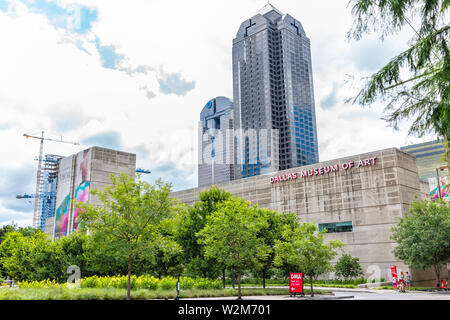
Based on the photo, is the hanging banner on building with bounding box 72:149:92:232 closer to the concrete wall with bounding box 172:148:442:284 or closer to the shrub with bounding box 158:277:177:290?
the concrete wall with bounding box 172:148:442:284

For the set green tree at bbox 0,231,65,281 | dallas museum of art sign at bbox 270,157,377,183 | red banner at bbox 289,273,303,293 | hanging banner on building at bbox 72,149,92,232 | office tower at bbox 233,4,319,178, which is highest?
office tower at bbox 233,4,319,178

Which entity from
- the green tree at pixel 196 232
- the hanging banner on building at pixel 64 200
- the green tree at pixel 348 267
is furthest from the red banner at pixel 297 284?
the hanging banner on building at pixel 64 200

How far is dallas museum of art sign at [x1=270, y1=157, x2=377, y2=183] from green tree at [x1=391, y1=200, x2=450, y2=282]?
41.9ft

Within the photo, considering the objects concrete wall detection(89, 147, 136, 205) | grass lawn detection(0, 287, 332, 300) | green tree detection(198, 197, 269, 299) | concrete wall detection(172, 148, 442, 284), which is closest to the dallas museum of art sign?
concrete wall detection(172, 148, 442, 284)

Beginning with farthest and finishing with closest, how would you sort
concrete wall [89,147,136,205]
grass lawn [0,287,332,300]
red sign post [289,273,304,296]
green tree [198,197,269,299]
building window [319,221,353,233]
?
1. concrete wall [89,147,136,205]
2. building window [319,221,353,233]
3. red sign post [289,273,304,296]
4. green tree [198,197,269,299]
5. grass lawn [0,287,332,300]

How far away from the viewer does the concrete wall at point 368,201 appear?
48969mm

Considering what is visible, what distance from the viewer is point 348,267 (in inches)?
1877

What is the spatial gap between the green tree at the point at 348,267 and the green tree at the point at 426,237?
818 centimetres

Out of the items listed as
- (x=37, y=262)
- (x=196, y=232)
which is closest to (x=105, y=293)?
(x=196, y=232)

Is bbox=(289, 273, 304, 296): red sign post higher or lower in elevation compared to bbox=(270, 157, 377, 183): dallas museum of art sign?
lower

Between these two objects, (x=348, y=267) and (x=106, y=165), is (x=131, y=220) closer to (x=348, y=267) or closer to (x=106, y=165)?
(x=348, y=267)

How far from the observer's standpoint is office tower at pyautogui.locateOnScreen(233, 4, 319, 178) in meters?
186

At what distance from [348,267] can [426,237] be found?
12.9 m

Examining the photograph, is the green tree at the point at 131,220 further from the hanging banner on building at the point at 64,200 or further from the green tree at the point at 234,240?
the hanging banner on building at the point at 64,200
